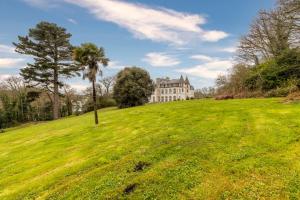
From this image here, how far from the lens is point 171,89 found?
9800 centimetres

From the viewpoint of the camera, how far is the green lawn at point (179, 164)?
26.7 ft

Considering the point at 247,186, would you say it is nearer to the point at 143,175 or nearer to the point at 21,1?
the point at 143,175

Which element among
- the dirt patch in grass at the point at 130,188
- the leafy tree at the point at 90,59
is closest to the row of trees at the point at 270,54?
the leafy tree at the point at 90,59

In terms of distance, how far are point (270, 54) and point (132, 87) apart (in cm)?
2151

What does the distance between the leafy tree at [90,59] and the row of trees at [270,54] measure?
629 inches

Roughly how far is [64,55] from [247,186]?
4460 cm

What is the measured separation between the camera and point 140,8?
73.3 feet

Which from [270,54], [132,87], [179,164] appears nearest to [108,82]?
[132,87]

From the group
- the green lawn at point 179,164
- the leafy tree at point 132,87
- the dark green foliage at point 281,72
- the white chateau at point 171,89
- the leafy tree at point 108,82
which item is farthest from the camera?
the white chateau at point 171,89

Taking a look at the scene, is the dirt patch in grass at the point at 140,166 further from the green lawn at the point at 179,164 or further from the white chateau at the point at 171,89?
the white chateau at the point at 171,89

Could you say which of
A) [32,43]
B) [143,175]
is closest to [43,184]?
[143,175]

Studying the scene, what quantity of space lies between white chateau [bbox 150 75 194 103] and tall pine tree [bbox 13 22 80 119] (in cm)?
5390

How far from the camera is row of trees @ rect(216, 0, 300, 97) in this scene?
26.2 metres

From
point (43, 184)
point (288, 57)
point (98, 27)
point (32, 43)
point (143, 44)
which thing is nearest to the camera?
point (43, 184)
